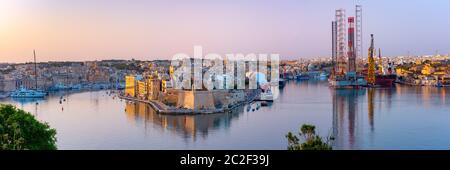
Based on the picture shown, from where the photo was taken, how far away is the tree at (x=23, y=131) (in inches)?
76.2

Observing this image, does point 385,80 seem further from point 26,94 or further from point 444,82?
point 26,94

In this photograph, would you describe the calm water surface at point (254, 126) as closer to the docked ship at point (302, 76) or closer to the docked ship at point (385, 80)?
the docked ship at point (385, 80)

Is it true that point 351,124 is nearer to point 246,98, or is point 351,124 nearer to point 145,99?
point 246,98

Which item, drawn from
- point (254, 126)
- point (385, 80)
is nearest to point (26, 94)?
point (254, 126)

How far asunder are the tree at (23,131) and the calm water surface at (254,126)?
2061 millimetres

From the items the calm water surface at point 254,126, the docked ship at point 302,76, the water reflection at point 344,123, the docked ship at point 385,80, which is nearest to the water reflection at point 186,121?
the calm water surface at point 254,126

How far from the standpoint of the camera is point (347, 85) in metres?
13.5

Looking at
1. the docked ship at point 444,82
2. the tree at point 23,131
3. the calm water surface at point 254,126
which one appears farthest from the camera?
the docked ship at point 444,82

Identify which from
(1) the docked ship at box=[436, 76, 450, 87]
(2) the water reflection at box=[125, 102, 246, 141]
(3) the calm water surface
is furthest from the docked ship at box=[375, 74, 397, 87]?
(2) the water reflection at box=[125, 102, 246, 141]

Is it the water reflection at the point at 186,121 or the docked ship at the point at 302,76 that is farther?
the docked ship at the point at 302,76

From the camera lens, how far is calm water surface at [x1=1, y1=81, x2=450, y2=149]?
445 cm

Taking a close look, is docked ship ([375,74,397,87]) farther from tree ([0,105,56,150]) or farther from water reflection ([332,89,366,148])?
tree ([0,105,56,150])

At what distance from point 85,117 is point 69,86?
8.16 m
